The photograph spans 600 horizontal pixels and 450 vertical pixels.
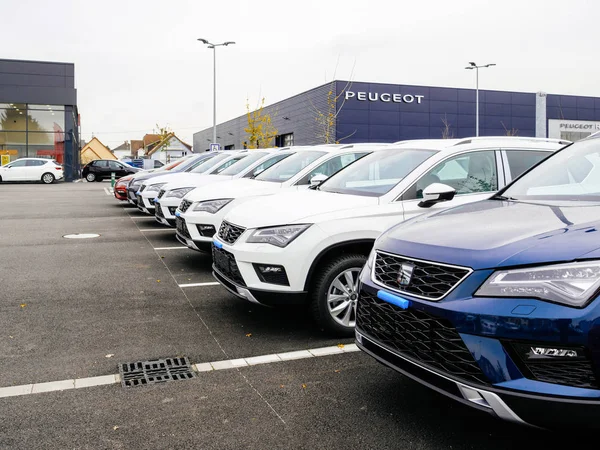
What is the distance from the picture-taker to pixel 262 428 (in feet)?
11.6

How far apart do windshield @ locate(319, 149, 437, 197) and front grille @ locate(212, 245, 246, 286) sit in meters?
1.30

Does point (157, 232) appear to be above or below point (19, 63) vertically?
below

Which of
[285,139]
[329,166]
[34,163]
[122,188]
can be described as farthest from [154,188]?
[285,139]

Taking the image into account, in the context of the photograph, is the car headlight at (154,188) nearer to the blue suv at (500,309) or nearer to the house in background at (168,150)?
the blue suv at (500,309)

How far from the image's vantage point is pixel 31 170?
3825 cm

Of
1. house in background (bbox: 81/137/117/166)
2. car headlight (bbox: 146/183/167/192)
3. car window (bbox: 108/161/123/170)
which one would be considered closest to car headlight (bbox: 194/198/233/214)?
car headlight (bbox: 146/183/167/192)

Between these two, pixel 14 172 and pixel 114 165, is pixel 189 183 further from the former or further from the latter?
pixel 114 165

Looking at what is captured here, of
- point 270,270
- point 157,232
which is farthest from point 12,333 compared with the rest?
point 157,232

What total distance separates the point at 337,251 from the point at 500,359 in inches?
103

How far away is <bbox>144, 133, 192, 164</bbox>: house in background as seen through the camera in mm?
96262

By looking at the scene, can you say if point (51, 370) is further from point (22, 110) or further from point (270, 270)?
point (22, 110)

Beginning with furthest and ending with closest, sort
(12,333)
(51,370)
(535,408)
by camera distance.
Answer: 1. (12,333)
2. (51,370)
3. (535,408)

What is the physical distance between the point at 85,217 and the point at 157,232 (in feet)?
14.3

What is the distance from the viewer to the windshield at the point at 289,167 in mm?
9023
